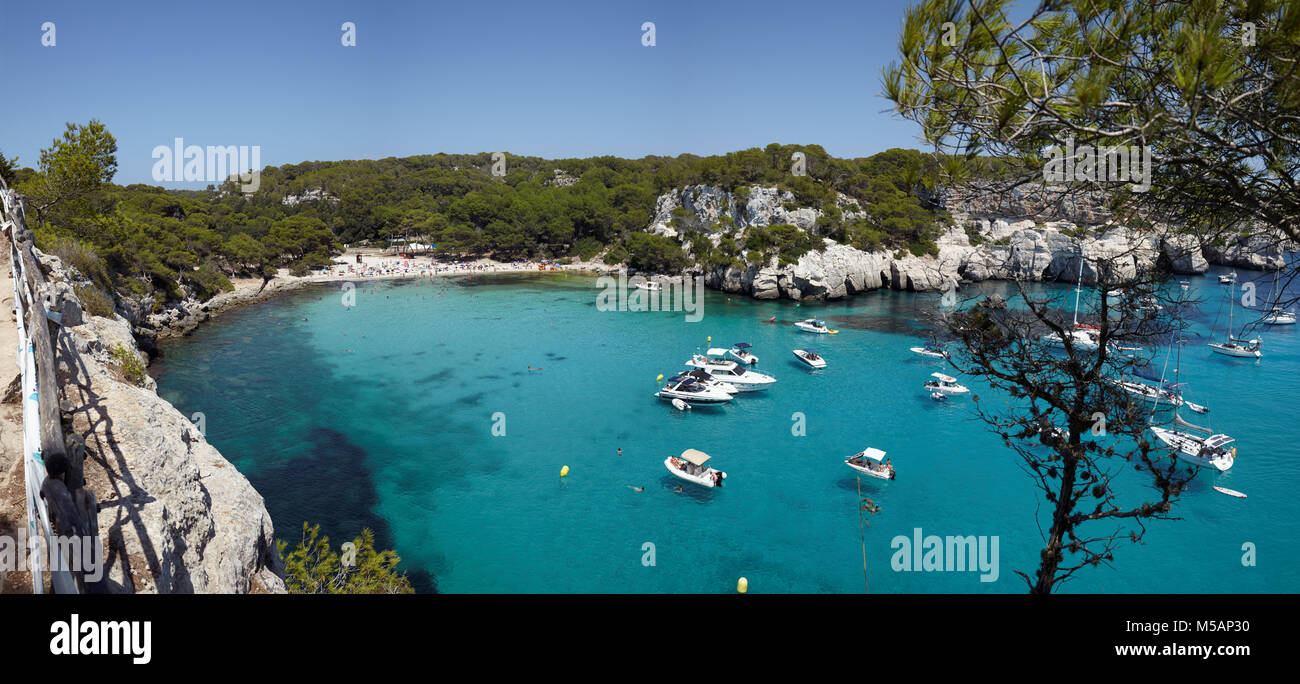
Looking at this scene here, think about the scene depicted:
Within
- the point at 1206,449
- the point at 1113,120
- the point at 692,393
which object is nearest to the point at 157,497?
the point at 1113,120

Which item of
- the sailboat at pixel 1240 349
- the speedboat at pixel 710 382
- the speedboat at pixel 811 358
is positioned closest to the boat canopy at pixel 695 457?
the speedboat at pixel 710 382

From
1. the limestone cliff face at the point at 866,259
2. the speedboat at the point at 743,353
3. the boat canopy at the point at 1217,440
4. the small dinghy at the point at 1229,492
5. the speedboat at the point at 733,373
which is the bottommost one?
the small dinghy at the point at 1229,492

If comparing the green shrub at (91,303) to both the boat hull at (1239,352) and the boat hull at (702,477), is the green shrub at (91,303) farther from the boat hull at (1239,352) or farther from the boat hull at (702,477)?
the boat hull at (1239,352)

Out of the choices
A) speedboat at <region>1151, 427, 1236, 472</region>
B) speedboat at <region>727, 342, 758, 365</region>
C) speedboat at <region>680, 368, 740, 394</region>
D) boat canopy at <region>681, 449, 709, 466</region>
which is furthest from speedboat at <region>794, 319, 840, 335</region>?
boat canopy at <region>681, 449, 709, 466</region>

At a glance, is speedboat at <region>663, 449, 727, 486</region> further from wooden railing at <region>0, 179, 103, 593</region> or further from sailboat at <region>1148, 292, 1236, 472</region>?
wooden railing at <region>0, 179, 103, 593</region>
